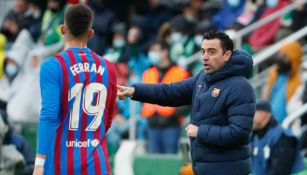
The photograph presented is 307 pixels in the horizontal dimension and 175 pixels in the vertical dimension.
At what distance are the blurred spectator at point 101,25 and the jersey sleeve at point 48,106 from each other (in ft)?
30.9

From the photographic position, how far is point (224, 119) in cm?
732

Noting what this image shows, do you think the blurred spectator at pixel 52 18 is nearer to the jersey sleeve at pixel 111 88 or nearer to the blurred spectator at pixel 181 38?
the blurred spectator at pixel 181 38

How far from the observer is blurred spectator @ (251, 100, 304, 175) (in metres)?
9.93

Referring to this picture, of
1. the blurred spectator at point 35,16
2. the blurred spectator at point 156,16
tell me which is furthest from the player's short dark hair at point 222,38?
the blurred spectator at point 35,16

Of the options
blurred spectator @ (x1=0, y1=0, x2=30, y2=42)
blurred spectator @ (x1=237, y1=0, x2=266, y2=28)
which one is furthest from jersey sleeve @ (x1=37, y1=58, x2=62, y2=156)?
blurred spectator @ (x1=0, y1=0, x2=30, y2=42)

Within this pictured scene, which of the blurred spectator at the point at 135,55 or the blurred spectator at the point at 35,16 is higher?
the blurred spectator at the point at 35,16

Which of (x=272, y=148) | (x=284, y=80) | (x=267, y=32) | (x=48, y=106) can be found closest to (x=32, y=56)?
(x=267, y=32)

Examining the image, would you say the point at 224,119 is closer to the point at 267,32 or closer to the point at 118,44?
the point at 267,32

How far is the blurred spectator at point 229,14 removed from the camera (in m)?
14.9

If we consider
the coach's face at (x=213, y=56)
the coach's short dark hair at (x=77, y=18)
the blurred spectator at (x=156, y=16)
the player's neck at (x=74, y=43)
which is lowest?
the coach's face at (x=213, y=56)

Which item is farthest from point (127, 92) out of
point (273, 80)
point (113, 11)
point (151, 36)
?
point (113, 11)

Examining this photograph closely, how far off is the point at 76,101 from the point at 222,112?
106cm

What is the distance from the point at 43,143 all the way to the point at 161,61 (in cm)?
636

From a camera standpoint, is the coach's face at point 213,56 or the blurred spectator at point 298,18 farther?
the blurred spectator at point 298,18
